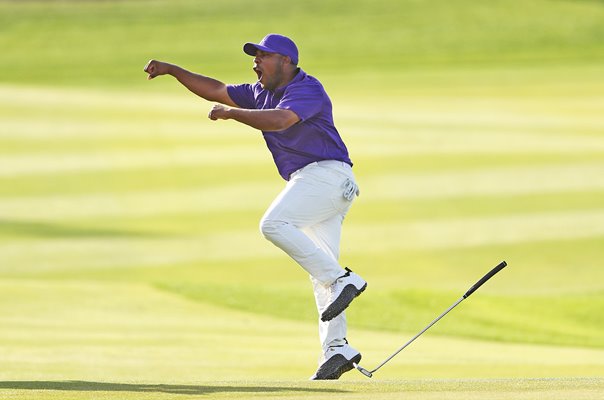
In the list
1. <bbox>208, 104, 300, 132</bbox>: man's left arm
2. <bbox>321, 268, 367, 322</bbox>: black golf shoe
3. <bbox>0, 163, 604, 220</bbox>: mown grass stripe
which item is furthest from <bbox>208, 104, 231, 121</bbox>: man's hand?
<bbox>0, 163, 604, 220</bbox>: mown grass stripe

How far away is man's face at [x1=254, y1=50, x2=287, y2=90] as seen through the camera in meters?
7.57

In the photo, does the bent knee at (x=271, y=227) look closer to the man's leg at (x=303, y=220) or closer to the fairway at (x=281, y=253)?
the man's leg at (x=303, y=220)

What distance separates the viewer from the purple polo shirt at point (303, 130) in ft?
24.2

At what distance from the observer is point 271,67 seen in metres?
7.59

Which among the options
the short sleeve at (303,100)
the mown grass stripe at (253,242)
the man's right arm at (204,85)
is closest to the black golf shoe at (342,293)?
the short sleeve at (303,100)

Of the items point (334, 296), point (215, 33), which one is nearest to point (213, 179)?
point (334, 296)

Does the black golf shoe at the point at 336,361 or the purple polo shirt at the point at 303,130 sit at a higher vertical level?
the purple polo shirt at the point at 303,130

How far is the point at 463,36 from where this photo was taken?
43.8 meters

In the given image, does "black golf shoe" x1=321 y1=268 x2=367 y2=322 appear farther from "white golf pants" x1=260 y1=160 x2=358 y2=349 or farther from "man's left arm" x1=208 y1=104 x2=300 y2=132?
"man's left arm" x1=208 y1=104 x2=300 y2=132

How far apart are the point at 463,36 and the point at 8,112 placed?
23.0 m

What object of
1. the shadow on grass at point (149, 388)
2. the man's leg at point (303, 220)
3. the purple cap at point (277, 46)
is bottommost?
the shadow on grass at point (149, 388)

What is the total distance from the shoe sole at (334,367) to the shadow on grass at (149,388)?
107 centimetres

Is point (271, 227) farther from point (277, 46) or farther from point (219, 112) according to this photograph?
point (277, 46)

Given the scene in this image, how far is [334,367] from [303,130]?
1348 mm
